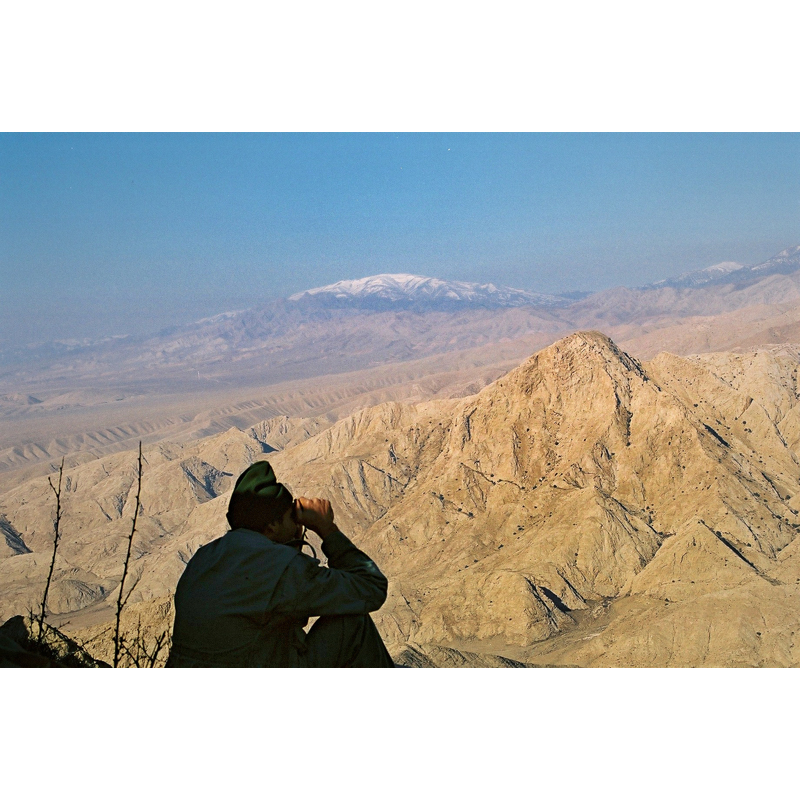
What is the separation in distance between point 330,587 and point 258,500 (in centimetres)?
33

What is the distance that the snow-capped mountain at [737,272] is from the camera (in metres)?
107

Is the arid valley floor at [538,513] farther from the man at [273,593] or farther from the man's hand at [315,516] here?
the man's hand at [315,516]

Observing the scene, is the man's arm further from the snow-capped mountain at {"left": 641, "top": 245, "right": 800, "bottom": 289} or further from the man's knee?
the snow-capped mountain at {"left": 641, "top": 245, "right": 800, "bottom": 289}

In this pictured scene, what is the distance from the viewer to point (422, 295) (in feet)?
429

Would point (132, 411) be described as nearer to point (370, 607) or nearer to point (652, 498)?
point (652, 498)

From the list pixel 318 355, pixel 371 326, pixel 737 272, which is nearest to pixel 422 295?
pixel 371 326

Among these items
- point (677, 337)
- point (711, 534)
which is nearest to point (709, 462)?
point (711, 534)

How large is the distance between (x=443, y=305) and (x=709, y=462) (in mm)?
101416

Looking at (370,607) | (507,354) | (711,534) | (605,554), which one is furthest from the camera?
(507,354)

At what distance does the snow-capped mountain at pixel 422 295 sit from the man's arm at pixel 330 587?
121534 millimetres

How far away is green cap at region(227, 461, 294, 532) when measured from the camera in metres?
2.35

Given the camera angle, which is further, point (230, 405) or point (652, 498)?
point (230, 405)

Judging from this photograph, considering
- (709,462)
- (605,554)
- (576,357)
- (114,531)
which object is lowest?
(114,531)

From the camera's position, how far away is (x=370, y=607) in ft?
7.60
